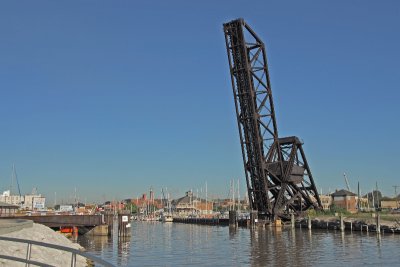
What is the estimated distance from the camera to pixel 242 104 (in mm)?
55031

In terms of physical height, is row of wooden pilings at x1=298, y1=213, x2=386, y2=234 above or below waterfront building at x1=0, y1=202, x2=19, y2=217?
below

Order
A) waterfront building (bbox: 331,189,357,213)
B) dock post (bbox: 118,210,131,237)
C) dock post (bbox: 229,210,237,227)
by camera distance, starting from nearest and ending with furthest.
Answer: dock post (bbox: 118,210,131,237) < dock post (bbox: 229,210,237,227) < waterfront building (bbox: 331,189,357,213)

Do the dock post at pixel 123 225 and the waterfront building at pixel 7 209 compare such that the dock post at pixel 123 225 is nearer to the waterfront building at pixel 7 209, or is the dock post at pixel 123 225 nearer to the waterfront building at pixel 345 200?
the waterfront building at pixel 7 209

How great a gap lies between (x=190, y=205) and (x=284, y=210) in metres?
117

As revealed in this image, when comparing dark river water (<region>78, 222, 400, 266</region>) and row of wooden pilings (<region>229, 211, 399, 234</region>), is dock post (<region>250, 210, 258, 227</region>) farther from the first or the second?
dark river water (<region>78, 222, 400, 266</region>)

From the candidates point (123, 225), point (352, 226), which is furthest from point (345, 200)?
point (123, 225)

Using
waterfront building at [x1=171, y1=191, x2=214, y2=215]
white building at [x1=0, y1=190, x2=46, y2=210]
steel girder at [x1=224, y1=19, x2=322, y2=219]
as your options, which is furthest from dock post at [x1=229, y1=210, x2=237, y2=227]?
waterfront building at [x1=171, y1=191, x2=214, y2=215]

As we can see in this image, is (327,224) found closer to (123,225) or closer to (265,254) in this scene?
(123,225)

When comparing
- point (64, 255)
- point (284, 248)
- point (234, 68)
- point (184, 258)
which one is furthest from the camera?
point (234, 68)

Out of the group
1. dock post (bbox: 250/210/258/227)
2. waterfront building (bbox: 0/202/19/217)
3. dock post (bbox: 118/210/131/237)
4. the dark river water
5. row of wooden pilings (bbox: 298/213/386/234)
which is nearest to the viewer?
the dark river water

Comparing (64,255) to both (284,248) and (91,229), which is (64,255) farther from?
(91,229)

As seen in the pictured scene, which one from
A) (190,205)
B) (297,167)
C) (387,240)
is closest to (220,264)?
(387,240)

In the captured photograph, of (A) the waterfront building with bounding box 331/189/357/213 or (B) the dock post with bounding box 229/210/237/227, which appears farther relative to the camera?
(A) the waterfront building with bounding box 331/189/357/213

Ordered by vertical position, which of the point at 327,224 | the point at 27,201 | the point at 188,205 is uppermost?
the point at 27,201
